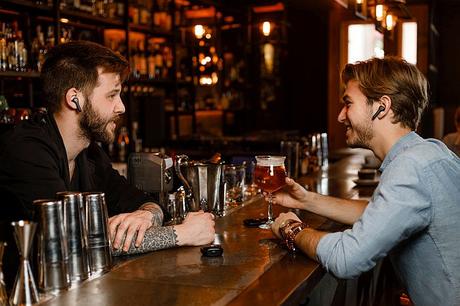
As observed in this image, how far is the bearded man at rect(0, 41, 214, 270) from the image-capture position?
76.9 inches

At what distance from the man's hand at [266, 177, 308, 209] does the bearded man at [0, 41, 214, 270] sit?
470 millimetres

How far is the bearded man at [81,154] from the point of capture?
195 centimetres

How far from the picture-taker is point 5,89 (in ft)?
16.3

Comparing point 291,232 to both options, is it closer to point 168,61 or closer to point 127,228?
point 127,228

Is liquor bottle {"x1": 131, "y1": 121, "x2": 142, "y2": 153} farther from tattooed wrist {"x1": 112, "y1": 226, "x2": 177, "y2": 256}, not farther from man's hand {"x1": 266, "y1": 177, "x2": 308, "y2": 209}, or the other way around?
tattooed wrist {"x1": 112, "y1": 226, "x2": 177, "y2": 256}

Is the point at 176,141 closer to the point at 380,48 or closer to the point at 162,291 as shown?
the point at 380,48

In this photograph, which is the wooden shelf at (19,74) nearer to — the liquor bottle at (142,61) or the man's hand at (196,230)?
the liquor bottle at (142,61)

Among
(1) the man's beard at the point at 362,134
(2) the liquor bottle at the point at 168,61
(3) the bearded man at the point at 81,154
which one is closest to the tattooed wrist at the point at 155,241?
(3) the bearded man at the point at 81,154

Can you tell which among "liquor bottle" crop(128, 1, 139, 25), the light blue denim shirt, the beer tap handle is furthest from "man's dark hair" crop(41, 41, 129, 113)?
"liquor bottle" crop(128, 1, 139, 25)

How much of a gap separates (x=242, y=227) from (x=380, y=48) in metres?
7.81

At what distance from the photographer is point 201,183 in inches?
97.0

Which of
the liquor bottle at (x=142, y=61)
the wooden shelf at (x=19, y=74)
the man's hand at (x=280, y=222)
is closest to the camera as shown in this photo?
the man's hand at (x=280, y=222)

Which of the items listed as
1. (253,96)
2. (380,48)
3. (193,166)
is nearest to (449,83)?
(380,48)

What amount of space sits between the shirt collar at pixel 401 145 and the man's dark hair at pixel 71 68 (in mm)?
1060
